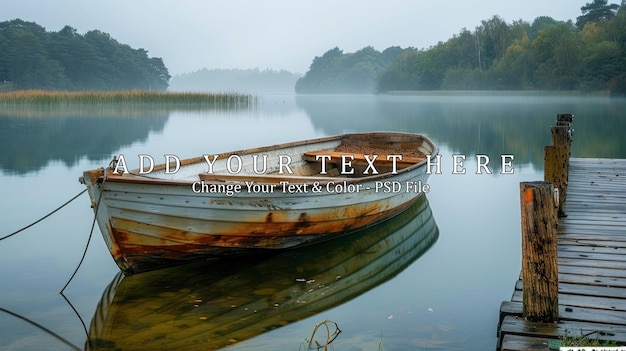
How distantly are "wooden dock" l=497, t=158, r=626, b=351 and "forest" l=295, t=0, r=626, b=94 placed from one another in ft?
180

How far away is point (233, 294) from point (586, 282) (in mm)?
2619

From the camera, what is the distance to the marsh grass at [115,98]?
3375cm

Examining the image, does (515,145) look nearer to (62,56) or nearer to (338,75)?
(62,56)

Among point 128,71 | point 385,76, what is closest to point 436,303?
point 128,71

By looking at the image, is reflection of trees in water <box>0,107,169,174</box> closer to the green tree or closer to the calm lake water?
the calm lake water

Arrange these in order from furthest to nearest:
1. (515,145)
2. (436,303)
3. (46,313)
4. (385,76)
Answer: (385,76) → (515,145) → (436,303) → (46,313)

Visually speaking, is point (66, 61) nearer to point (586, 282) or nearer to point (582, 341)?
point (586, 282)

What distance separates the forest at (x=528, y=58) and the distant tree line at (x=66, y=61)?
41496 millimetres

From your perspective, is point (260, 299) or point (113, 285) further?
point (113, 285)

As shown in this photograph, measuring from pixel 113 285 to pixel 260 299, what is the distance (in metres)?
1.35

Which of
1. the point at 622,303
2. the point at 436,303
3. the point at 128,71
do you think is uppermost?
the point at 128,71

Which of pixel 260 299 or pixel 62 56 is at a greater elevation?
pixel 62 56

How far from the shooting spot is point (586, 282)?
4121 millimetres

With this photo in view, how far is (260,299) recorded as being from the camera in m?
5.16
